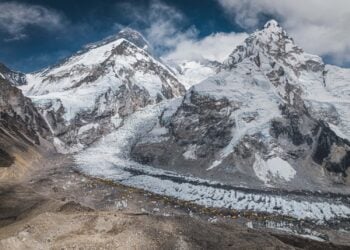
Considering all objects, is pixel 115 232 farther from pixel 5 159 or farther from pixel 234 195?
pixel 5 159

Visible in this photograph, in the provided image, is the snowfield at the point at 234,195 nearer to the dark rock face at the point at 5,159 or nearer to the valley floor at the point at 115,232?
the dark rock face at the point at 5,159

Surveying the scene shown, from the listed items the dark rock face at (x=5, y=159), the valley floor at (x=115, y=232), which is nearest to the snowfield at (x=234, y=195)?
the dark rock face at (x=5, y=159)

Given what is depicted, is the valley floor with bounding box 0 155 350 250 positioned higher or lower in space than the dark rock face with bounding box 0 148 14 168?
lower

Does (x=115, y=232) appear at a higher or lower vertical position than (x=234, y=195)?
lower

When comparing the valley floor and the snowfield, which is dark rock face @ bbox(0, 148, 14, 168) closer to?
the snowfield

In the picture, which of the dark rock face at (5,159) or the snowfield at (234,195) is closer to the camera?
the snowfield at (234,195)

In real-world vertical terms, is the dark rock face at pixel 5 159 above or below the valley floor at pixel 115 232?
above

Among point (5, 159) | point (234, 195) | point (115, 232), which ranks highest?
point (5, 159)

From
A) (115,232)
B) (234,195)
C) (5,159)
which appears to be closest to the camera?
(115,232)

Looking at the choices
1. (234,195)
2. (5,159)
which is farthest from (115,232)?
(5,159)

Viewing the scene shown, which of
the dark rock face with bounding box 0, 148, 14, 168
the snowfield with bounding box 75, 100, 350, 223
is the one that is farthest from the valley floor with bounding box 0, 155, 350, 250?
the dark rock face with bounding box 0, 148, 14, 168

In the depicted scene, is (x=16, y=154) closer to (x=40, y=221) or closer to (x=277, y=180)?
(x=277, y=180)
